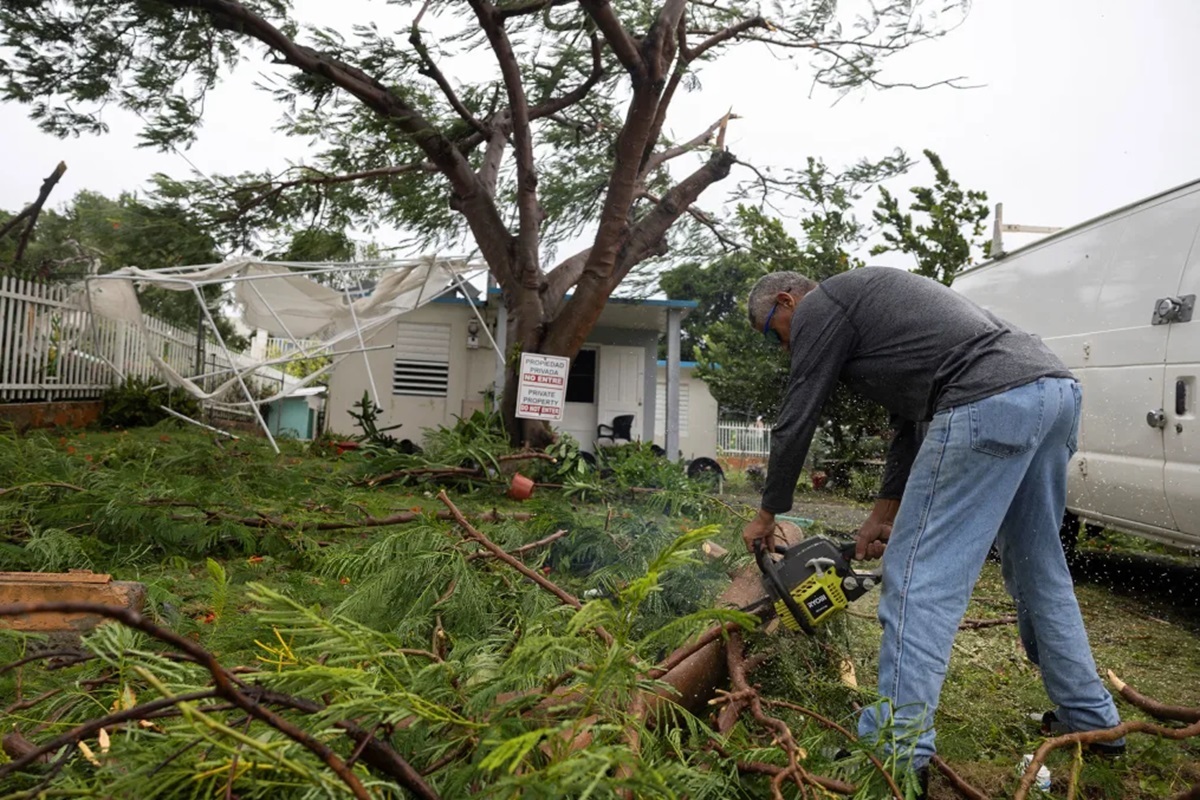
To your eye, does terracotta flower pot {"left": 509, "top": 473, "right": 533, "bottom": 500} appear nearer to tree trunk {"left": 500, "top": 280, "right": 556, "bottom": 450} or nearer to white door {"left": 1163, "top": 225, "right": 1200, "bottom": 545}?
tree trunk {"left": 500, "top": 280, "right": 556, "bottom": 450}

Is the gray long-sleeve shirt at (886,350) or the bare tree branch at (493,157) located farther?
the bare tree branch at (493,157)

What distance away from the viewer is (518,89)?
841 centimetres

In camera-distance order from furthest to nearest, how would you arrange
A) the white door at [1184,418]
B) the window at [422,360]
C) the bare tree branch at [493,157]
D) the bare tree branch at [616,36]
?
the window at [422,360], the bare tree branch at [493,157], the bare tree branch at [616,36], the white door at [1184,418]

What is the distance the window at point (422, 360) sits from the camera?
45.7ft

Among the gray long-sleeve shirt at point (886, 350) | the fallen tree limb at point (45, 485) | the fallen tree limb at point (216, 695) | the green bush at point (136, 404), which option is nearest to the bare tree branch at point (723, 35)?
the gray long-sleeve shirt at point (886, 350)

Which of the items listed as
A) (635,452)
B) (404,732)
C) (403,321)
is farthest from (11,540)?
(403,321)

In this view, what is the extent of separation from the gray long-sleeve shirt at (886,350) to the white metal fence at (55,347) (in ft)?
28.8

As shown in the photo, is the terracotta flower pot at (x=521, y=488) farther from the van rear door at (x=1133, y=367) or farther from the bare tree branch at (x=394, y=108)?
the van rear door at (x=1133, y=367)

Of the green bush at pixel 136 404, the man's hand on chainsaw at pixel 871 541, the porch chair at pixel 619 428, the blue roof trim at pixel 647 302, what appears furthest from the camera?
the porch chair at pixel 619 428

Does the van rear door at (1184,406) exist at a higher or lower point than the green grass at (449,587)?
higher

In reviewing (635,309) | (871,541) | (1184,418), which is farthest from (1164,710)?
(635,309)

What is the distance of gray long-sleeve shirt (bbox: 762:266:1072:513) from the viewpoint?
2.38 m

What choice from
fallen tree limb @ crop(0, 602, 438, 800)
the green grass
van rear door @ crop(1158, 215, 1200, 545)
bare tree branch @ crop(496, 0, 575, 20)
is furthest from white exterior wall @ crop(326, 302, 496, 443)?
fallen tree limb @ crop(0, 602, 438, 800)

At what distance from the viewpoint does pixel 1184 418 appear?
424 cm
